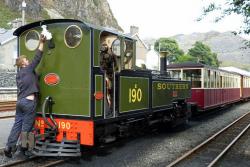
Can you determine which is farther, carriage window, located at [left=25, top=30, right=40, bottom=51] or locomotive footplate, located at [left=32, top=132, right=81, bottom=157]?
carriage window, located at [left=25, top=30, right=40, bottom=51]

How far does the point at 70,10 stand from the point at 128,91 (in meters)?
108

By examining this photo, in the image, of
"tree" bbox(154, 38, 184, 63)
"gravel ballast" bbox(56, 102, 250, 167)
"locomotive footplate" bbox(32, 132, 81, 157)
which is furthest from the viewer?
"tree" bbox(154, 38, 184, 63)

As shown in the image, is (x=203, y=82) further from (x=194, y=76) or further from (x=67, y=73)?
(x=67, y=73)

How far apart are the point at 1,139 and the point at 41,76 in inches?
119

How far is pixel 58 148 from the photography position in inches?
291

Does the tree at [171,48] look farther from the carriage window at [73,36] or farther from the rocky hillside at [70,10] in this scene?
the carriage window at [73,36]

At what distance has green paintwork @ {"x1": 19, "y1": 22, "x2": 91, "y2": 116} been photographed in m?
7.44

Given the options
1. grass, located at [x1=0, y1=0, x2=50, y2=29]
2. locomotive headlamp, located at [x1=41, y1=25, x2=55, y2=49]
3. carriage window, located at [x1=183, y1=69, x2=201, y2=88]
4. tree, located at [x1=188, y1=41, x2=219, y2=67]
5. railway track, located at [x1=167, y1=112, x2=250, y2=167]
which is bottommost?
railway track, located at [x1=167, y1=112, x2=250, y2=167]

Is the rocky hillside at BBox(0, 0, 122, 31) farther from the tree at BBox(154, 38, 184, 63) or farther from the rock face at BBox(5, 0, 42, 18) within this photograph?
the tree at BBox(154, 38, 184, 63)

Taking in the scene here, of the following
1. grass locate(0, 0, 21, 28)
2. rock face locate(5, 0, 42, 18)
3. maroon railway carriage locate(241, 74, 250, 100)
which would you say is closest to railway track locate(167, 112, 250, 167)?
maroon railway carriage locate(241, 74, 250, 100)

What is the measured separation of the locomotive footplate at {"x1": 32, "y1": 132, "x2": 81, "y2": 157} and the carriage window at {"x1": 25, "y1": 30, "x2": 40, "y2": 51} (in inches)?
80.3

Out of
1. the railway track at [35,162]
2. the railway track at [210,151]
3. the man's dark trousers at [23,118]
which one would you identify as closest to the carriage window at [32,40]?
the man's dark trousers at [23,118]

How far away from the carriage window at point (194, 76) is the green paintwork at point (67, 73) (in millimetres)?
10413

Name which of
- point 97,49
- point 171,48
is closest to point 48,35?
point 97,49
